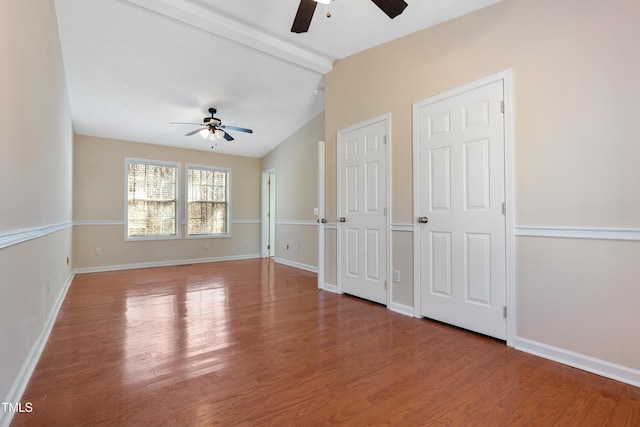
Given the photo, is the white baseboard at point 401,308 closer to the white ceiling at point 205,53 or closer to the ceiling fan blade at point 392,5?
the ceiling fan blade at point 392,5

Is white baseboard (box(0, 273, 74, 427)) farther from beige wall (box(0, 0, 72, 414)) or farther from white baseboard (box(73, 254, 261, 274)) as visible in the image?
white baseboard (box(73, 254, 261, 274))

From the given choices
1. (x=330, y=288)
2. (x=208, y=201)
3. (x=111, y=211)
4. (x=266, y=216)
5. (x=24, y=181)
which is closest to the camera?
(x=24, y=181)

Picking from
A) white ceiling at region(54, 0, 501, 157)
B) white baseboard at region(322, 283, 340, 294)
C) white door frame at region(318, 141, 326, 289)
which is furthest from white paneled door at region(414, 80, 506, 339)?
white door frame at region(318, 141, 326, 289)

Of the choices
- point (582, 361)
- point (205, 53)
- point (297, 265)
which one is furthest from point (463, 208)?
point (297, 265)

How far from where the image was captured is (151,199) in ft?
20.2

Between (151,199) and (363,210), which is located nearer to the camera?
(363,210)

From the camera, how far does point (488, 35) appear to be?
2.51 metres

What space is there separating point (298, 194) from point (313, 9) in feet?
13.6

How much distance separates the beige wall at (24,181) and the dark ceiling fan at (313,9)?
1677mm

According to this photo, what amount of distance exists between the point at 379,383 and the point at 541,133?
6.85ft

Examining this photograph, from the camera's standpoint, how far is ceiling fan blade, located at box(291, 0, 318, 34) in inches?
84.5

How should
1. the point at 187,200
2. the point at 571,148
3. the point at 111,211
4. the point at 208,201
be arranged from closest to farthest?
1. the point at 571,148
2. the point at 111,211
3. the point at 187,200
4. the point at 208,201

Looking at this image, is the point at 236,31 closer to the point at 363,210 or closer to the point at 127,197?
the point at 363,210

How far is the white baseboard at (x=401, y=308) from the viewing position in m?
3.09
